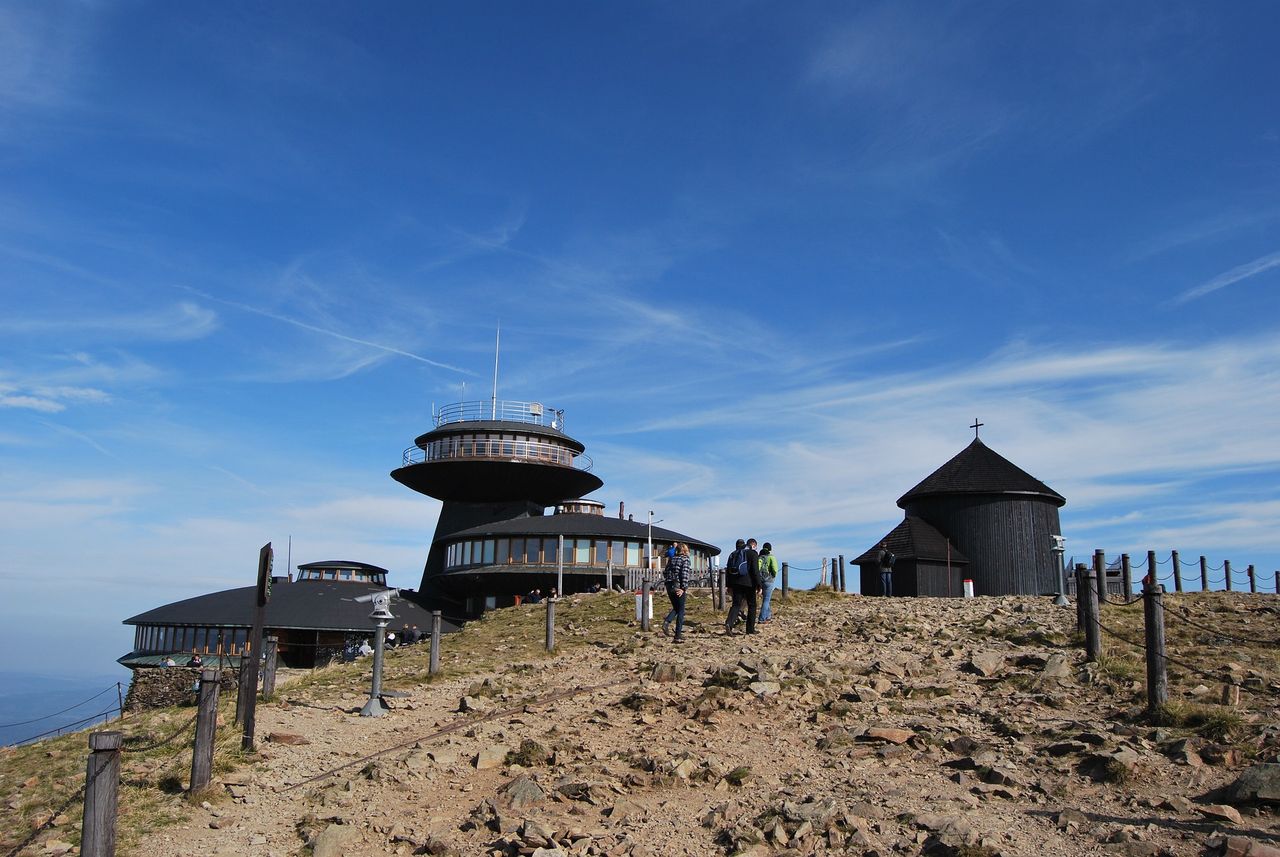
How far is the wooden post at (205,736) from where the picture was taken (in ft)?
42.6

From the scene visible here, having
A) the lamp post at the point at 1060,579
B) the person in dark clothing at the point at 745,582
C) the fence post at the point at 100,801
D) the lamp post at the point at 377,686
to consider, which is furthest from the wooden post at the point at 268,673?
the lamp post at the point at 1060,579

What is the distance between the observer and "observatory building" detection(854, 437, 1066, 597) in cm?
4341

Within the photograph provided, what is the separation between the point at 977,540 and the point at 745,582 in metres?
24.5

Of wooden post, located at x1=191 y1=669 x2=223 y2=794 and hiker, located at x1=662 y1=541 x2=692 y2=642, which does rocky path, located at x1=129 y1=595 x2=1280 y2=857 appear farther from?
hiker, located at x1=662 y1=541 x2=692 y2=642

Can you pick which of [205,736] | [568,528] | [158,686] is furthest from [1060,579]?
[158,686]

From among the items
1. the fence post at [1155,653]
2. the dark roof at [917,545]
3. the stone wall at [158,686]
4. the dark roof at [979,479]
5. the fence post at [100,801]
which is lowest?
the stone wall at [158,686]

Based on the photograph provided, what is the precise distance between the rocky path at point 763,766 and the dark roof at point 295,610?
36.2 metres

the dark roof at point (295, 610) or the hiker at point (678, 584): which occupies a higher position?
the hiker at point (678, 584)

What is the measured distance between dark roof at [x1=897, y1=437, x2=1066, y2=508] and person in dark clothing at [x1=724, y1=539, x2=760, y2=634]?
77.9 ft

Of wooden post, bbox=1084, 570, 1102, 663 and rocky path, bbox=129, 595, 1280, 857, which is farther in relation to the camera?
wooden post, bbox=1084, 570, 1102, 663

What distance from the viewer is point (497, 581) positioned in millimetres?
56719

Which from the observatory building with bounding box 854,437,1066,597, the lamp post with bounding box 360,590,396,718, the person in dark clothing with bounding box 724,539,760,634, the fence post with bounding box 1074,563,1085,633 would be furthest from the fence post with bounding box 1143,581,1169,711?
the observatory building with bounding box 854,437,1066,597

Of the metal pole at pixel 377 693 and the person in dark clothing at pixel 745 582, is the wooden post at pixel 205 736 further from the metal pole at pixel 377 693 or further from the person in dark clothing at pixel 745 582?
the person in dark clothing at pixel 745 582

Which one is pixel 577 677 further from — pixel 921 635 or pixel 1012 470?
pixel 1012 470
